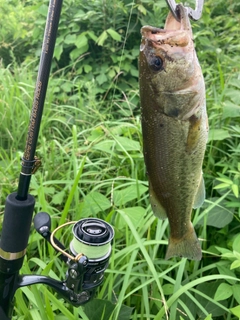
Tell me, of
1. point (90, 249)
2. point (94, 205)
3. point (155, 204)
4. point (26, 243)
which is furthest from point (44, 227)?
point (94, 205)

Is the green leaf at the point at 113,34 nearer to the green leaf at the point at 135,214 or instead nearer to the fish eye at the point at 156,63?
the green leaf at the point at 135,214

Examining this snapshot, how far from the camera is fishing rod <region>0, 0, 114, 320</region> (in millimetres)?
1149

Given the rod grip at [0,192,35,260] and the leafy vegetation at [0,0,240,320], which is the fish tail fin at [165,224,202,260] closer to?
the leafy vegetation at [0,0,240,320]

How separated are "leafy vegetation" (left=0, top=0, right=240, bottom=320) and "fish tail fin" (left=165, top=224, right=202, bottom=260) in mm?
242

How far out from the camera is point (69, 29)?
4.23 m

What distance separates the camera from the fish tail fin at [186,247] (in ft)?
4.32

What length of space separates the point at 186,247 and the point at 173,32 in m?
0.74

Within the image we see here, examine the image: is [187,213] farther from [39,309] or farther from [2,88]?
[2,88]

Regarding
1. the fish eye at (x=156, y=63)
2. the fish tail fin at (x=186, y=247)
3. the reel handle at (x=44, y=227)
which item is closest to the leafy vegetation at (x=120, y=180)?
the fish tail fin at (x=186, y=247)

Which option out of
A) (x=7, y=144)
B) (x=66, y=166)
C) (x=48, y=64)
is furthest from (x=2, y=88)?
(x=48, y=64)

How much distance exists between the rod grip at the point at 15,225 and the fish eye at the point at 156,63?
582 mm

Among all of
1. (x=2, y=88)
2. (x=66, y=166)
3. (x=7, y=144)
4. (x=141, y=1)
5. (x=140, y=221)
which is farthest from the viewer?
(x=141, y=1)

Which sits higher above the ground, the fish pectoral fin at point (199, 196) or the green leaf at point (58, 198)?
the fish pectoral fin at point (199, 196)

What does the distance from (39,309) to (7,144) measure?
5.78ft
